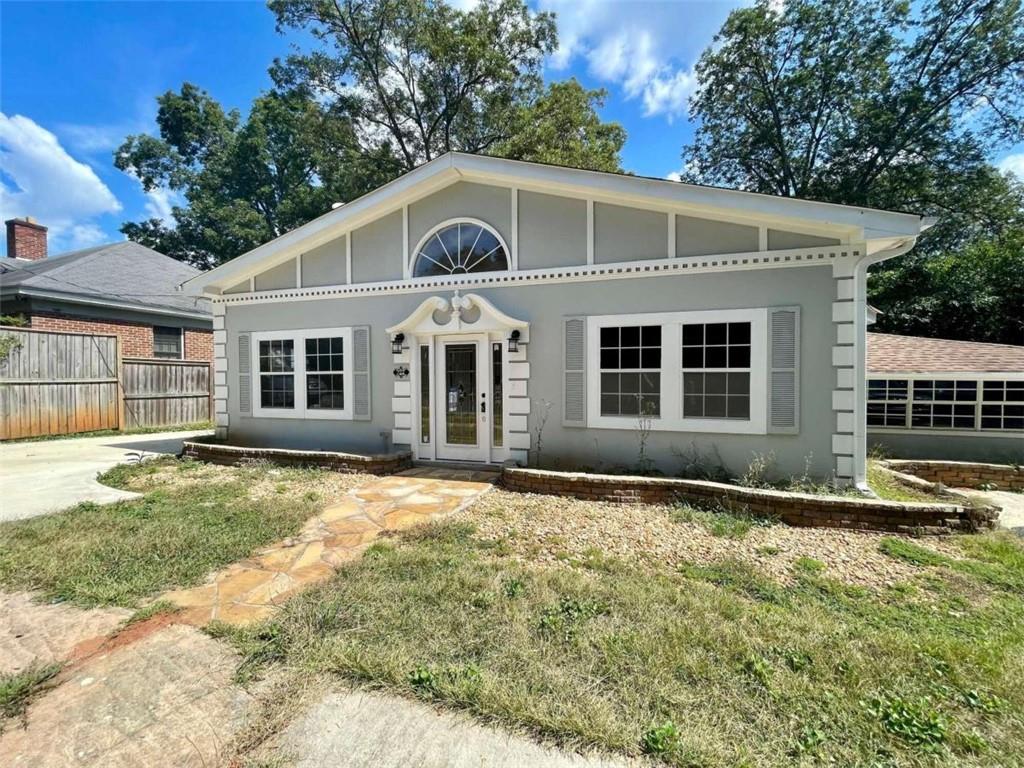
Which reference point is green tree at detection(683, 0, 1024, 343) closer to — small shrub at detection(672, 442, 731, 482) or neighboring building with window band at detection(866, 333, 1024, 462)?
neighboring building with window band at detection(866, 333, 1024, 462)

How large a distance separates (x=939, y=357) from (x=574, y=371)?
339 inches

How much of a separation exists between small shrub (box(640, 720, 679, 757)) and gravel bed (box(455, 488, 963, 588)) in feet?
6.56

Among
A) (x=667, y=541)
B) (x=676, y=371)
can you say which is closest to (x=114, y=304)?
(x=676, y=371)

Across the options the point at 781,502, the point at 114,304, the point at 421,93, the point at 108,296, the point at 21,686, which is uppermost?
the point at 421,93

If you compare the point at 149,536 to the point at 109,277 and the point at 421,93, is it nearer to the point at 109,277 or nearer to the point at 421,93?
the point at 109,277

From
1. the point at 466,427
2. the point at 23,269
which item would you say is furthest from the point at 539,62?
the point at 23,269

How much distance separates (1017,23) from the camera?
1667cm

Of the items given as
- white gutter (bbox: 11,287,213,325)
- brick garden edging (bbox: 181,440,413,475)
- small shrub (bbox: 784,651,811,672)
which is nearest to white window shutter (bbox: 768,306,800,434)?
small shrub (bbox: 784,651,811,672)

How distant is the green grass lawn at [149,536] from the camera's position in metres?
3.66

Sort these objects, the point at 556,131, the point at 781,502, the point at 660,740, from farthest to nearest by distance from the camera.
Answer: the point at 556,131 < the point at 781,502 < the point at 660,740

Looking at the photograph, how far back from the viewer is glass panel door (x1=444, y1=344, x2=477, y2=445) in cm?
779

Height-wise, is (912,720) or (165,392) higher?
(165,392)

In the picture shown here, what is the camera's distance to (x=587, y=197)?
23.0 ft

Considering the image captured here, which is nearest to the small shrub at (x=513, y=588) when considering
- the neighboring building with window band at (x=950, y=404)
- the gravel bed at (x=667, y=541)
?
the gravel bed at (x=667, y=541)
